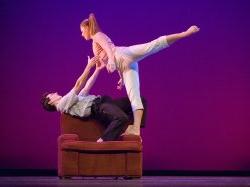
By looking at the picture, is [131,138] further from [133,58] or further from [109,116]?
[133,58]

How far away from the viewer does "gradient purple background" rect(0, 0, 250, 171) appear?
745 centimetres

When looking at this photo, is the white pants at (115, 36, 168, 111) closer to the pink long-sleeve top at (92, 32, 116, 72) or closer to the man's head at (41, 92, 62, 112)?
the pink long-sleeve top at (92, 32, 116, 72)

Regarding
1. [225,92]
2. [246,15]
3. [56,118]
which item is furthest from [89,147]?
[246,15]

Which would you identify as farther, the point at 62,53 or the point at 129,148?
the point at 62,53

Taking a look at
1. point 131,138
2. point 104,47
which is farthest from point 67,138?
point 104,47

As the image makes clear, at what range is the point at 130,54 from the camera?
6.44m

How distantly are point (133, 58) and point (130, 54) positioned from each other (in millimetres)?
56

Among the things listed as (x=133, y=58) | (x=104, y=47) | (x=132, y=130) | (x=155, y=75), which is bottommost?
(x=132, y=130)

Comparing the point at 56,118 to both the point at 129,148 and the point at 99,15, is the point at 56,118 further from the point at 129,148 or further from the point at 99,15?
the point at 129,148

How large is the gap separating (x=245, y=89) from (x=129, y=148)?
2294 mm

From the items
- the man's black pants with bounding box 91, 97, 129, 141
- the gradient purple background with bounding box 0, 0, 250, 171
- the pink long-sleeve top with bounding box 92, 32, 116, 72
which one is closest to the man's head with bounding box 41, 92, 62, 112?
the man's black pants with bounding box 91, 97, 129, 141

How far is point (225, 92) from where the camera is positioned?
7.46m

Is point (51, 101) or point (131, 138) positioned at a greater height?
point (51, 101)

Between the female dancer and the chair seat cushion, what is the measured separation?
36cm
